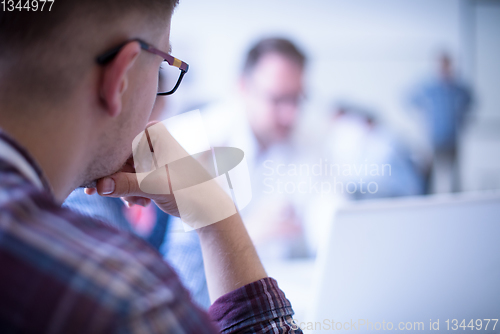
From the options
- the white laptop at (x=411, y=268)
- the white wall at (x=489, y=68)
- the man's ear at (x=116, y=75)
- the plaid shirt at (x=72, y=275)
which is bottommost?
the white laptop at (x=411, y=268)

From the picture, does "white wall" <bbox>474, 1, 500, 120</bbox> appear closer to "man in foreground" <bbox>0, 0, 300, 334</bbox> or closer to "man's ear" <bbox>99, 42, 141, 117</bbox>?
"man in foreground" <bbox>0, 0, 300, 334</bbox>

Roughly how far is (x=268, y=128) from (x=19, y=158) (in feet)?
7.93

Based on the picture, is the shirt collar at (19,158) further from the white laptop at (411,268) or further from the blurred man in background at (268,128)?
the blurred man in background at (268,128)

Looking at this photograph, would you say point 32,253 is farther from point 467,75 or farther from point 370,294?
point 467,75

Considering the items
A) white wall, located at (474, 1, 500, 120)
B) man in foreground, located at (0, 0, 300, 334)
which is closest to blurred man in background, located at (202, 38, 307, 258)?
white wall, located at (474, 1, 500, 120)

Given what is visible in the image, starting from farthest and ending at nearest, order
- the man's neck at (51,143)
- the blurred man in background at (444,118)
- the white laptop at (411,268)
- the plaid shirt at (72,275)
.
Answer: the blurred man in background at (444,118) < the white laptop at (411,268) < the man's neck at (51,143) < the plaid shirt at (72,275)

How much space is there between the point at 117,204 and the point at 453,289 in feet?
3.23

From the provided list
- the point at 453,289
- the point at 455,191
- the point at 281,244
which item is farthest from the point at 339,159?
the point at 453,289

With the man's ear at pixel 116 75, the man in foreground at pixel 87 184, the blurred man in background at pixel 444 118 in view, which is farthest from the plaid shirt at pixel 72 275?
the blurred man in background at pixel 444 118

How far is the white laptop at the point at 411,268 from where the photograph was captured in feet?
2.17

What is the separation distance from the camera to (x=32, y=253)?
0.88 feet

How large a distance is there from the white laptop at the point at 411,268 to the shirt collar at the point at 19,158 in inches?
19.3

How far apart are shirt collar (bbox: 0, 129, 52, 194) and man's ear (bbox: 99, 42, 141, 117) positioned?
0.49ft

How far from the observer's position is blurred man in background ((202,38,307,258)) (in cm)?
258
